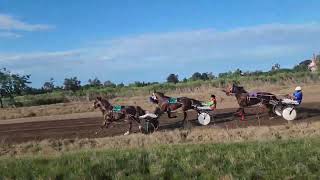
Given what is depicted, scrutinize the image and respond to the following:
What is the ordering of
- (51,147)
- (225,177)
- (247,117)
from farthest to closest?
1. (247,117)
2. (51,147)
3. (225,177)

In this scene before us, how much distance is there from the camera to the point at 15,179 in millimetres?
Result: 14055

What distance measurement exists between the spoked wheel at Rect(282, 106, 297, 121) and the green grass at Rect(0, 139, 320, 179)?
13549mm

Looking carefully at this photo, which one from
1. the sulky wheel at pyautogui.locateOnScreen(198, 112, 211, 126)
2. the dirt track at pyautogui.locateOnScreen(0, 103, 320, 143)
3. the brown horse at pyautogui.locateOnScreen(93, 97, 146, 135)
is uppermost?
the brown horse at pyautogui.locateOnScreen(93, 97, 146, 135)

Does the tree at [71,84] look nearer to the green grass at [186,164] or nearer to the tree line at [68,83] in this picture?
the tree line at [68,83]

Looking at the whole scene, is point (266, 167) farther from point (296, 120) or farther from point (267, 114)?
point (267, 114)

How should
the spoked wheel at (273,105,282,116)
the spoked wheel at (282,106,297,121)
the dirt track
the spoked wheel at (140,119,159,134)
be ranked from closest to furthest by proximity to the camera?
1. the spoked wheel at (140,119,159,134)
2. the dirt track
3. the spoked wheel at (282,106,297,121)
4. the spoked wheel at (273,105,282,116)

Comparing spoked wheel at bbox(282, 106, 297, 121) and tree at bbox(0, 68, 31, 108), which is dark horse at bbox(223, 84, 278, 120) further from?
tree at bbox(0, 68, 31, 108)

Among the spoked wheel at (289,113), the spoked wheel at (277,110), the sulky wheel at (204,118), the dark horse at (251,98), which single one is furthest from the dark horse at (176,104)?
the spoked wheel at (289,113)

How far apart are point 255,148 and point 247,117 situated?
15.9 meters

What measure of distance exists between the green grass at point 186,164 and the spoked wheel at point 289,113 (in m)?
13.5

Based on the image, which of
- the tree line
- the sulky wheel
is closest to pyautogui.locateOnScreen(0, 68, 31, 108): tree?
the tree line

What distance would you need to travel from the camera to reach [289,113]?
2977 centimetres

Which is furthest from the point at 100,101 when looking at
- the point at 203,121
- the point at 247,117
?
the point at 247,117

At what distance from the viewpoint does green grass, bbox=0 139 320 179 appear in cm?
1346
